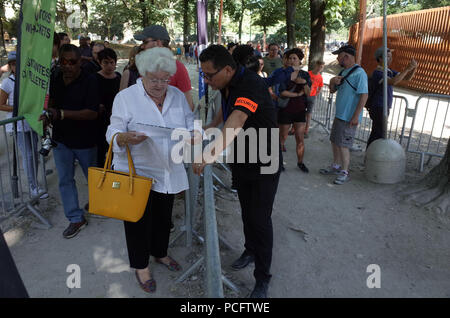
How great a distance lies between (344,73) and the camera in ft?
17.6

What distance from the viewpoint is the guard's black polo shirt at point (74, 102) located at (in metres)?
3.62

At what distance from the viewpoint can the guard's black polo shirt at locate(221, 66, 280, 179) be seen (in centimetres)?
244

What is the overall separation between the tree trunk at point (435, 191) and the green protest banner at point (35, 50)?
4.70 meters

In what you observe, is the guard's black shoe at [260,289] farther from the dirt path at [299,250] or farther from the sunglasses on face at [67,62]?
the sunglasses on face at [67,62]

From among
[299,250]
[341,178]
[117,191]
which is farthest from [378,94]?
[117,191]

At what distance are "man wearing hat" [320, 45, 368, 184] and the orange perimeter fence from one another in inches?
401

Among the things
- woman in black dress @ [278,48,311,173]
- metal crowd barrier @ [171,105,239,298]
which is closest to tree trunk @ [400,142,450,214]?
woman in black dress @ [278,48,311,173]

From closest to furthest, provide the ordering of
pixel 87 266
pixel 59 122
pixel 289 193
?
pixel 87 266, pixel 59 122, pixel 289 193

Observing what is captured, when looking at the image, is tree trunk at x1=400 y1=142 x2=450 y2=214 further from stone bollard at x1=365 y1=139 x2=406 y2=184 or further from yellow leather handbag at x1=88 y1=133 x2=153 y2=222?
yellow leather handbag at x1=88 y1=133 x2=153 y2=222

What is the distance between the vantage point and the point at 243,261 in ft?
11.2

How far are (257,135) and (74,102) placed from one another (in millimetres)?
2105

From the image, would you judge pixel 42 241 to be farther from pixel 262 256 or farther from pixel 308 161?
pixel 308 161
